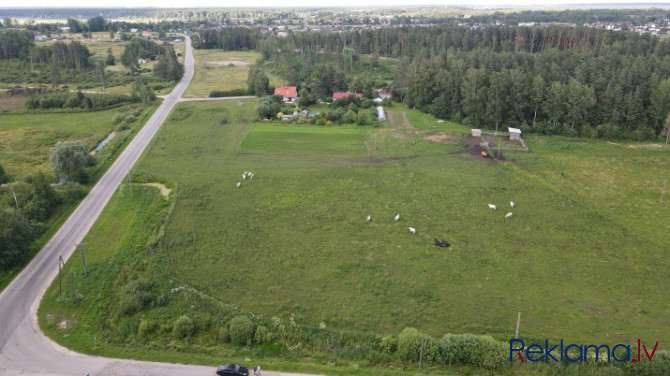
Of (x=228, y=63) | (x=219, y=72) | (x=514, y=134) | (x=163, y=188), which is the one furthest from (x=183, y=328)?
(x=228, y=63)

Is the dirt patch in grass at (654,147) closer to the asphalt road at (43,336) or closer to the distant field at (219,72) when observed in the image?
the asphalt road at (43,336)

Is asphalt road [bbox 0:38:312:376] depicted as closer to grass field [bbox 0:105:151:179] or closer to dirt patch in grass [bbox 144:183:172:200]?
dirt patch in grass [bbox 144:183:172:200]

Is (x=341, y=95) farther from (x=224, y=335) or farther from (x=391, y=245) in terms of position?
(x=224, y=335)

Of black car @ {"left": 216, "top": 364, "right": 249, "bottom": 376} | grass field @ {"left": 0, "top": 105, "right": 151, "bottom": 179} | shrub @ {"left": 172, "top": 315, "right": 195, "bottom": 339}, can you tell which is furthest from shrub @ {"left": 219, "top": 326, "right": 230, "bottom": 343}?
grass field @ {"left": 0, "top": 105, "right": 151, "bottom": 179}

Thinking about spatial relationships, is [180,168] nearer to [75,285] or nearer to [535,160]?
[75,285]

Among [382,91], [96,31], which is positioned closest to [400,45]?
[382,91]

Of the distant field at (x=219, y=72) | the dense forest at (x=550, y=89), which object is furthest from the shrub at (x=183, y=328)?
the distant field at (x=219, y=72)
